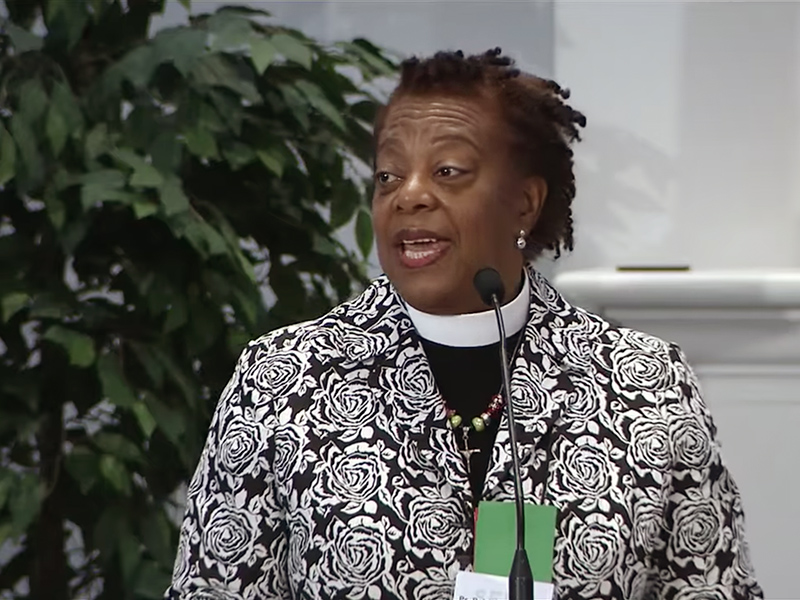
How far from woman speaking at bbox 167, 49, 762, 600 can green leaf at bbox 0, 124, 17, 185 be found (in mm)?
709

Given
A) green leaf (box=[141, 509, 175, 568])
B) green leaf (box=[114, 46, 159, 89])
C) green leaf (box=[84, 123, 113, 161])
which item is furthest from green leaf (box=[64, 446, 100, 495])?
green leaf (box=[114, 46, 159, 89])

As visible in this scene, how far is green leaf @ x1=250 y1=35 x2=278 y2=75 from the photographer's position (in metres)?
1.86

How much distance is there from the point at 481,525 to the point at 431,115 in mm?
440

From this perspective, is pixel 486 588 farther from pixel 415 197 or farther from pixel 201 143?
pixel 201 143

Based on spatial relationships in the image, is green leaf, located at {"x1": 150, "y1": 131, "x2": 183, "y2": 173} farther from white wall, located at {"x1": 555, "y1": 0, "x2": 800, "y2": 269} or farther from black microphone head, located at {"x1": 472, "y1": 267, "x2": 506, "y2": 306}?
black microphone head, located at {"x1": 472, "y1": 267, "x2": 506, "y2": 306}

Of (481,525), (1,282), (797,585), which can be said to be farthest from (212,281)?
(797,585)

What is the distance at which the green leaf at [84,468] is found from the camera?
6.39 ft

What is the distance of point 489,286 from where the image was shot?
1.18m

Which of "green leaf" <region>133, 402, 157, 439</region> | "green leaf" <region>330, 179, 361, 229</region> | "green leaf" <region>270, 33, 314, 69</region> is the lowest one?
"green leaf" <region>133, 402, 157, 439</region>

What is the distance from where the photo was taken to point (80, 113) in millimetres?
1898

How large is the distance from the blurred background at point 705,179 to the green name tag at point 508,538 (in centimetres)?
76

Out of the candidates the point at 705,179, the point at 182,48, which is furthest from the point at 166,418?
the point at 705,179

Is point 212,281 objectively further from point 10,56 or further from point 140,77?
point 10,56

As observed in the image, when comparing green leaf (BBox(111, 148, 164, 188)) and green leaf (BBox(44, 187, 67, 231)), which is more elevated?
green leaf (BBox(111, 148, 164, 188))
